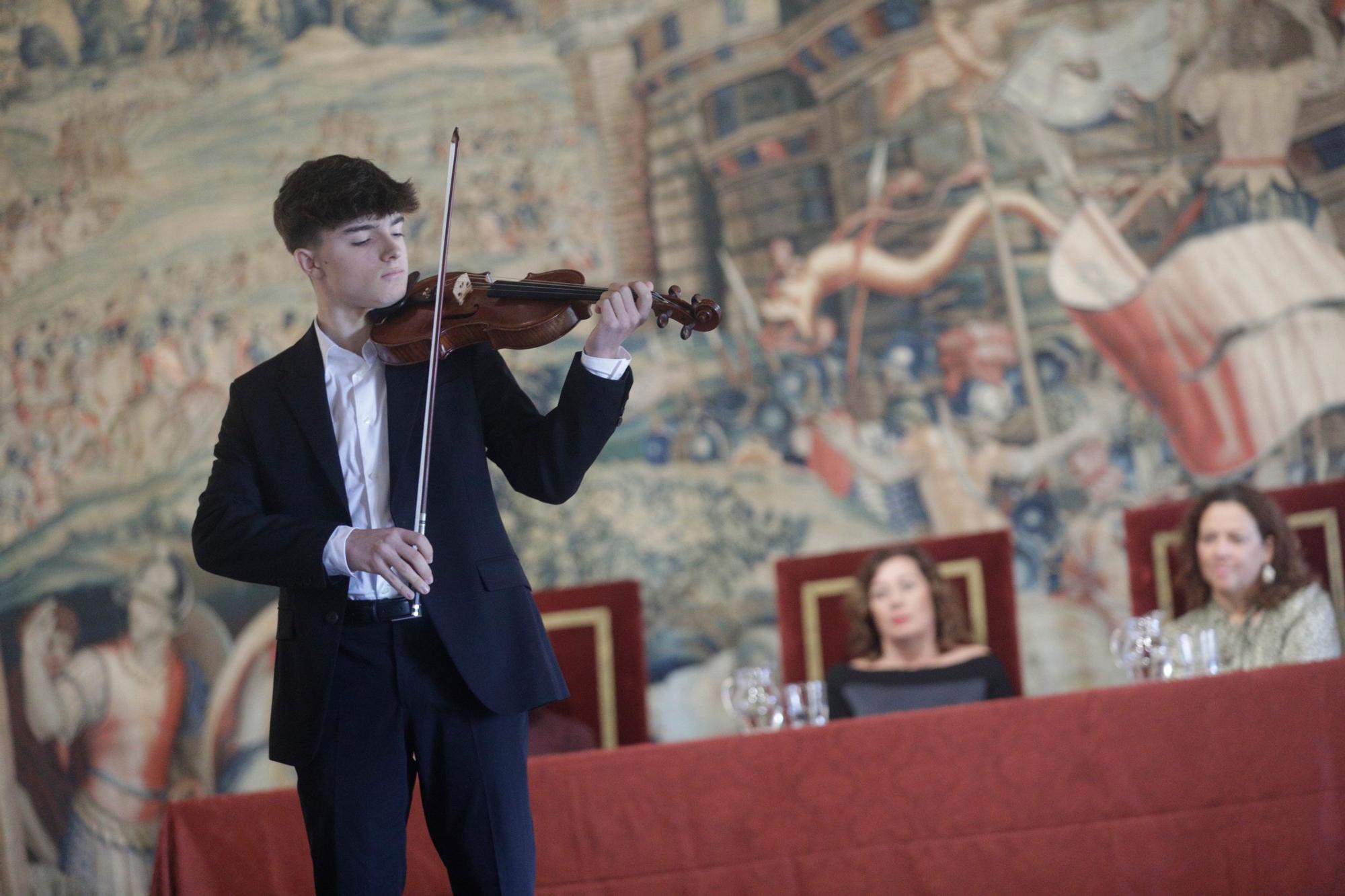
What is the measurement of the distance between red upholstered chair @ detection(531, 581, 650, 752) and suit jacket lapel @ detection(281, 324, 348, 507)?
193cm

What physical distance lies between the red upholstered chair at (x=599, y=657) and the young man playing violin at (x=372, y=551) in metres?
1.91

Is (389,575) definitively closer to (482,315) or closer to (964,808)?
(482,315)

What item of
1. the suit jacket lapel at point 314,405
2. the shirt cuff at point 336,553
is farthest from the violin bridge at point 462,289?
the shirt cuff at point 336,553

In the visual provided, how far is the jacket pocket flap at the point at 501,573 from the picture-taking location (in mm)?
1713

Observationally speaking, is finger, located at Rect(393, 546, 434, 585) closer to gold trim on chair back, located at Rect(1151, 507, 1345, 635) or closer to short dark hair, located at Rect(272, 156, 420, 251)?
short dark hair, located at Rect(272, 156, 420, 251)

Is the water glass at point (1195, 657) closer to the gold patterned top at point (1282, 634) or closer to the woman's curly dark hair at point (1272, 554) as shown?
the gold patterned top at point (1282, 634)

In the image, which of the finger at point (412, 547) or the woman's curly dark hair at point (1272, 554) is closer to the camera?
the finger at point (412, 547)

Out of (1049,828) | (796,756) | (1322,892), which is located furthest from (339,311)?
(1322,892)

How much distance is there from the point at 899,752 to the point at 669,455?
2143 millimetres

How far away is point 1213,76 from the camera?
4129 millimetres

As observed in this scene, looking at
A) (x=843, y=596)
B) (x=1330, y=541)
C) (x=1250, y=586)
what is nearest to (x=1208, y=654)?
(x=1250, y=586)

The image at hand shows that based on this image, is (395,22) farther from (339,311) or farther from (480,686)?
(480,686)

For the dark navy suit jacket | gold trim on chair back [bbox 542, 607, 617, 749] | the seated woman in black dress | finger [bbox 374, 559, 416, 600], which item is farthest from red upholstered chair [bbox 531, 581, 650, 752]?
finger [bbox 374, 559, 416, 600]

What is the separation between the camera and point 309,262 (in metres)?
1.81
